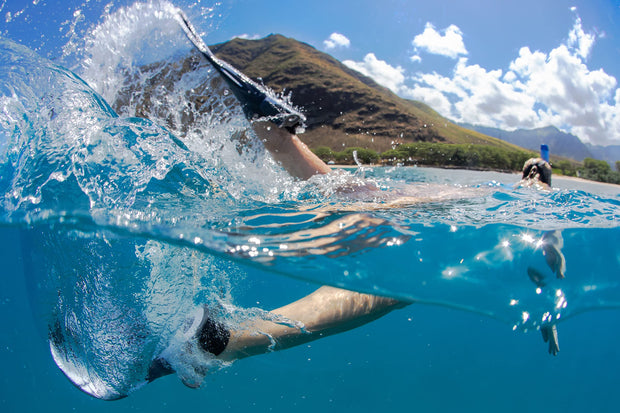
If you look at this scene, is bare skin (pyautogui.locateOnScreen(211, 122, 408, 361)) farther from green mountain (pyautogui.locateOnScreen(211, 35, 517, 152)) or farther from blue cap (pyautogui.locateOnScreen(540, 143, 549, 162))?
green mountain (pyautogui.locateOnScreen(211, 35, 517, 152))

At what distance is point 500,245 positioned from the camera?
245 centimetres

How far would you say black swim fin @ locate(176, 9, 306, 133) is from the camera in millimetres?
2633

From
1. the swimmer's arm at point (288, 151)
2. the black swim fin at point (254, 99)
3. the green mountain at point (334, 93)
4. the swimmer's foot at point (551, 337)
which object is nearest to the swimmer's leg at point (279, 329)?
the swimmer's arm at point (288, 151)

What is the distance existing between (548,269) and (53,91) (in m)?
4.11

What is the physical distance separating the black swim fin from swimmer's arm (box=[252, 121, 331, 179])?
7 centimetres

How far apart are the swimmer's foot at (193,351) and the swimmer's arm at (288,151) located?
1438 millimetres

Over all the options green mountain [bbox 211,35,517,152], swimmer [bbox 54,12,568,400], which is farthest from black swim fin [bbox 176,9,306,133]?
green mountain [bbox 211,35,517,152]

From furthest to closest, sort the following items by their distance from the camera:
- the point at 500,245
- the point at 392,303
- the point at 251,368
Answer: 1. the point at 251,368
2. the point at 392,303
3. the point at 500,245

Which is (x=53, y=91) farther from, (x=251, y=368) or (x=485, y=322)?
(x=485, y=322)

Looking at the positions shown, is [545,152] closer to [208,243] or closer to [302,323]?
[302,323]

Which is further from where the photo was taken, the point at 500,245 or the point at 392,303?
the point at 392,303

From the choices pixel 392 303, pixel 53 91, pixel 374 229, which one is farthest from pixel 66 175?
pixel 392 303

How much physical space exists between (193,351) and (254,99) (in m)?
2.00

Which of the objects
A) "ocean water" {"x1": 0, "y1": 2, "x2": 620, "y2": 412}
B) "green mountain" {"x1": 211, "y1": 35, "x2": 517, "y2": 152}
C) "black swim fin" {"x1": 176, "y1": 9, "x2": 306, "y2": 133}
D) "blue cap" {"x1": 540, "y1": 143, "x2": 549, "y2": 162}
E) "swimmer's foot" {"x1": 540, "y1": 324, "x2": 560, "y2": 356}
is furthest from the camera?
"green mountain" {"x1": 211, "y1": 35, "x2": 517, "y2": 152}
